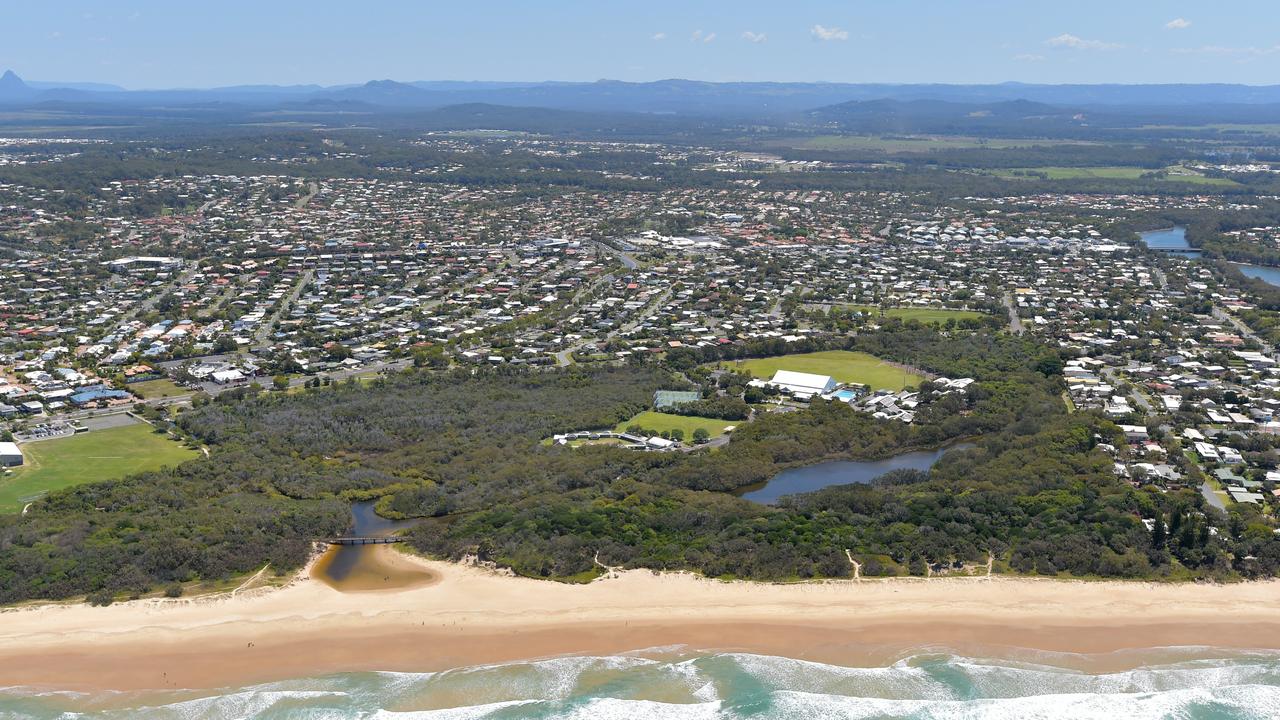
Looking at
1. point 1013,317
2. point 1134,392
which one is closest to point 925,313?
point 1013,317

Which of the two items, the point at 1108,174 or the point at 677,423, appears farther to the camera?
the point at 1108,174

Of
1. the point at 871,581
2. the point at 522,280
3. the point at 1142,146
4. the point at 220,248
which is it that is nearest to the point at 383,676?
the point at 871,581

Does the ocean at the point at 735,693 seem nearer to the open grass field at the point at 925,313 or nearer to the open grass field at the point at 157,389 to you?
the open grass field at the point at 157,389

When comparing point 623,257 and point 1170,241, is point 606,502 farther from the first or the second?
point 1170,241

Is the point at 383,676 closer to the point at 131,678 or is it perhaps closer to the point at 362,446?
the point at 131,678

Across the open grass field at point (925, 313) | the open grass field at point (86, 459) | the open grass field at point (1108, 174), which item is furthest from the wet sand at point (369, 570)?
the open grass field at point (1108, 174)

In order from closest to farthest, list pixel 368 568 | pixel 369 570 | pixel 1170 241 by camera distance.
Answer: pixel 369 570 → pixel 368 568 → pixel 1170 241

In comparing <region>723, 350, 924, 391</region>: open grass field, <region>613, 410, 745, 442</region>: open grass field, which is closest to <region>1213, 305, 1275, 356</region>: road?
<region>723, 350, 924, 391</region>: open grass field
